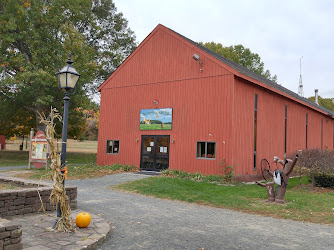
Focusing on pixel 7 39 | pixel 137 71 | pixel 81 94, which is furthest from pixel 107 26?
pixel 137 71

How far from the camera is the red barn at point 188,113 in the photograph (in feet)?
49.0

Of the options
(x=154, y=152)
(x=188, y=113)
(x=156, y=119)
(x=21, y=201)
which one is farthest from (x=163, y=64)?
(x=21, y=201)

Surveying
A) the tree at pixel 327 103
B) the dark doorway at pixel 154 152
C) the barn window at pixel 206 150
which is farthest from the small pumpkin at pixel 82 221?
the tree at pixel 327 103

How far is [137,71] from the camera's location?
1844 centimetres

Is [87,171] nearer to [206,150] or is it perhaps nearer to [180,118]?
[180,118]

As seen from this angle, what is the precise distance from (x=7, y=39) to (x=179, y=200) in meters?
19.5

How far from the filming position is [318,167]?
12180mm

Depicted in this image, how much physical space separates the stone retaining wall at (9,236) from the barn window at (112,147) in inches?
567

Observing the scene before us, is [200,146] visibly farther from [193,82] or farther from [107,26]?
[107,26]

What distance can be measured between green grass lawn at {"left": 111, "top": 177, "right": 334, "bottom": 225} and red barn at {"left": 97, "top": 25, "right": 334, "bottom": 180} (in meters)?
2.60

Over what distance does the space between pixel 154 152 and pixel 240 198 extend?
7.62 m

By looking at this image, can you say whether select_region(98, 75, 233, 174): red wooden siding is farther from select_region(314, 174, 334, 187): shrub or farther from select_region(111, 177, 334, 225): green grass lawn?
select_region(314, 174, 334, 187): shrub

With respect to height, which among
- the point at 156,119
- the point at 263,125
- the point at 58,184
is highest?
the point at 156,119

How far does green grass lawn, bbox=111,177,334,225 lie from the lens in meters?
8.36
